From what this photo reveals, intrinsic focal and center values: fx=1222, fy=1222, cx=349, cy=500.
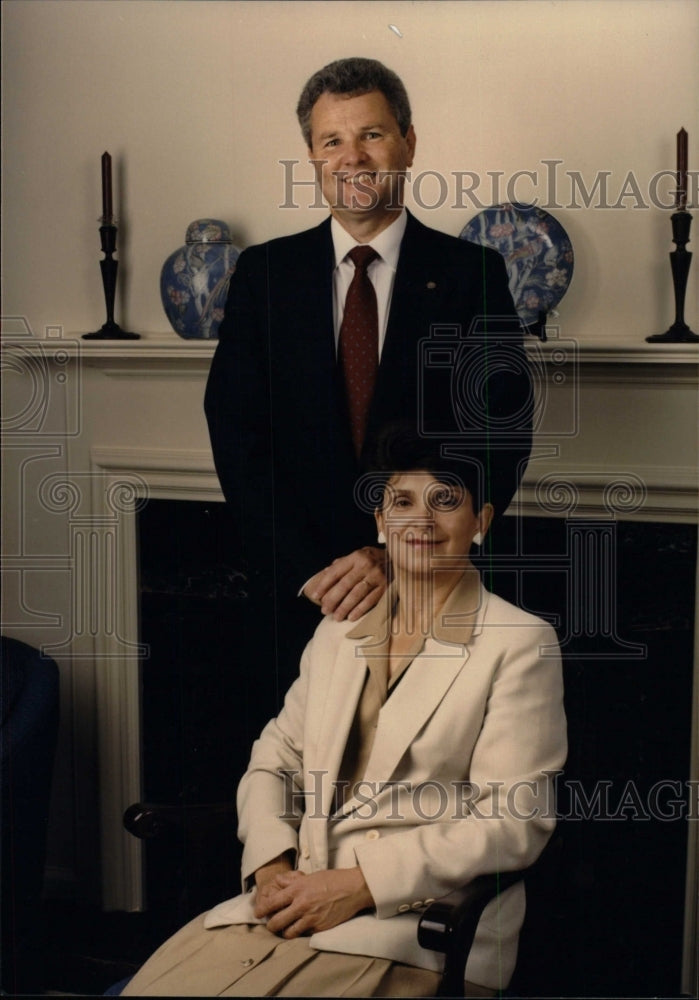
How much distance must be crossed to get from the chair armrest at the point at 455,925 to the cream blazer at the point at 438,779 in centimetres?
7

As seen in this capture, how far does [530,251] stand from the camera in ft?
6.99

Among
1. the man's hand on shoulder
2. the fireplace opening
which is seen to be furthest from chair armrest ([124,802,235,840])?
the man's hand on shoulder

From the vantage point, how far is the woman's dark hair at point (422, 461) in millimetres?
2098

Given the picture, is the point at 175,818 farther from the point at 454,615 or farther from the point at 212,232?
the point at 212,232

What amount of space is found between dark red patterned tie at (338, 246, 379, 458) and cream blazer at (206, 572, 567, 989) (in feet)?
1.14

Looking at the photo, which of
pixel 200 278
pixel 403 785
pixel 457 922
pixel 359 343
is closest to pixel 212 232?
pixel 200 278

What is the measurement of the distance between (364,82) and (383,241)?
0.90 feet

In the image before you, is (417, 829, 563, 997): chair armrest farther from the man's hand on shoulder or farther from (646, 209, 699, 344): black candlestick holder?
(646, 209, 699, 344): black candlestick holder

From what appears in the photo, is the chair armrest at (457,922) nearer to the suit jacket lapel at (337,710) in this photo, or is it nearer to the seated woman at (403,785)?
the seated woman at (403,785)

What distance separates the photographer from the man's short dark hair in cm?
212

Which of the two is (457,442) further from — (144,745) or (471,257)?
(144,745)

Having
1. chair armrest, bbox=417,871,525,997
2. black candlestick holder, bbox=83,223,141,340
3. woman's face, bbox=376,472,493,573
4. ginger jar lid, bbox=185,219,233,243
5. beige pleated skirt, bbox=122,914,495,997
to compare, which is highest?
ginger jar lid, bbox=185,219,233,243

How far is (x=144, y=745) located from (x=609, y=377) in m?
1.13

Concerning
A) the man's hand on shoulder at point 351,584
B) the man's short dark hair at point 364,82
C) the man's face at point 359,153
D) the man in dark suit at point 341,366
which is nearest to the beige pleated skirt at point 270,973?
the man in dark suit at point 341,366
